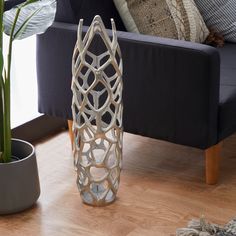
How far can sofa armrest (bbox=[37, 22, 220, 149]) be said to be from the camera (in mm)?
2682

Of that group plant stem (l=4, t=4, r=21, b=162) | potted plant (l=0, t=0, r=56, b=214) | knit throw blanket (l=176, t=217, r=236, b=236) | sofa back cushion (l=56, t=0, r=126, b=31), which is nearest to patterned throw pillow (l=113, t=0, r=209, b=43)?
sofa back cushion (l=56, t=0, r=126, b=31)

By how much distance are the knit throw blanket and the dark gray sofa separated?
0.35 metres

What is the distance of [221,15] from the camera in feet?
10.9

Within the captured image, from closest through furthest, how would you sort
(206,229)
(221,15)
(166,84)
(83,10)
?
(206,229)
(166,84)
(83,10)
(221,15)

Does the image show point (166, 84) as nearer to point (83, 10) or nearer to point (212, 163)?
point (212, 163)

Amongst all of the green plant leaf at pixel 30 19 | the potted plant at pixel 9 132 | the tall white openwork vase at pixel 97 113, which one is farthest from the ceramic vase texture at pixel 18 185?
the green plant leaf at pixel 30 19

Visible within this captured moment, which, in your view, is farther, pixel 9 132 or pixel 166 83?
pixel 166 83

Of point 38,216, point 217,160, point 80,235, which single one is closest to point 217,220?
point 217,160

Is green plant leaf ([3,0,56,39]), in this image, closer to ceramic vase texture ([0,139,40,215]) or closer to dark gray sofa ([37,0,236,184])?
dark gray sofa ([37,0,236,184])

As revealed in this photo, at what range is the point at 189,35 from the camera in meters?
Answer: 3.13

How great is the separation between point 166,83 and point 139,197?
1.52 feet

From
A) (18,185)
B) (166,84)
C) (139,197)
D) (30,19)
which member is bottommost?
(139,197)

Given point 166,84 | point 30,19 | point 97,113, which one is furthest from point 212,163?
point 30,19

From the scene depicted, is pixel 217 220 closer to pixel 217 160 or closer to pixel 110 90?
pixel 217 160
